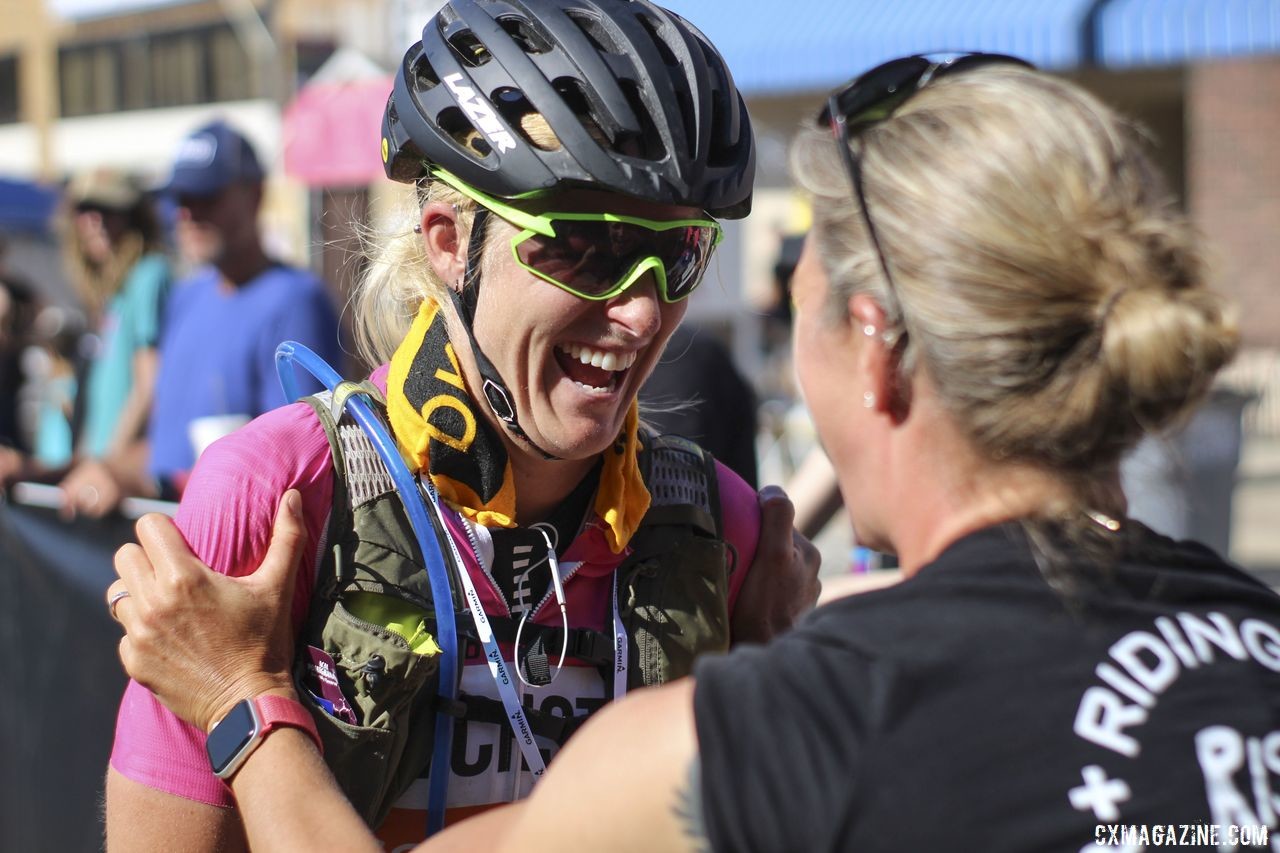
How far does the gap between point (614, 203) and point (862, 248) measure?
1.97 ft

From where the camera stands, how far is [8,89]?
37625 mm

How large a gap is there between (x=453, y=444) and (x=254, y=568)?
36cm

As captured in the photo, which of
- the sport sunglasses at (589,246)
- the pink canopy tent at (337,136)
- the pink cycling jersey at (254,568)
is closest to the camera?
the pink cycling jersey at (254,568)

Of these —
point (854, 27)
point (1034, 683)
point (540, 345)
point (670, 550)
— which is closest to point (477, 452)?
point (540, 345)

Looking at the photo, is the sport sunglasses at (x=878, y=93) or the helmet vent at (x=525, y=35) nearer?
the sport sunglasses at (x=878, y=93)

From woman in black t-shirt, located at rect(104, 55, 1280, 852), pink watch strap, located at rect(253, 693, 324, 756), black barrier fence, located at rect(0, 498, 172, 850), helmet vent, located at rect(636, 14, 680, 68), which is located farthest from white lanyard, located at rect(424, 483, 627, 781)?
black barrier fence, located at rect(0, 498, 172, 850)

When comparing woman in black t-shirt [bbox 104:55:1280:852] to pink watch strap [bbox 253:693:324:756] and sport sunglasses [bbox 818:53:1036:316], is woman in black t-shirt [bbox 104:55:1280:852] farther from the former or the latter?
pink watch strap [bbox 253:693:324:756]

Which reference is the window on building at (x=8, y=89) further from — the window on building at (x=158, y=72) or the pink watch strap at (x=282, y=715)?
the pink watch strap at (x=282, y=715)

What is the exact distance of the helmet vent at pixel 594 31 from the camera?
220cm

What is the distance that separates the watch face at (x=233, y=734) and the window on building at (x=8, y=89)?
1588 inches

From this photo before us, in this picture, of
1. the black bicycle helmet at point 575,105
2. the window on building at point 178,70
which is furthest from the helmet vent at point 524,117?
the window on building at point 178,70

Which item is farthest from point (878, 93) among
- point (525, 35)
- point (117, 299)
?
point (117, 299)

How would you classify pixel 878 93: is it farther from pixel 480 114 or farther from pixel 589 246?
pixel 480 114

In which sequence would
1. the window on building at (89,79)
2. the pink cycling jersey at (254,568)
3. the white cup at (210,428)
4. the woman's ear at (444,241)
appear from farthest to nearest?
the window on building at (89,79) → the white cup at (210,428) → the woman's ear at (444,241) → the pink cycling jersey at (254,568)
